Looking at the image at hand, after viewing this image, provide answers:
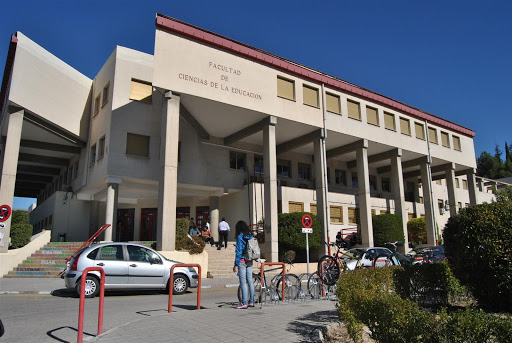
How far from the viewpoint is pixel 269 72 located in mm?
23984

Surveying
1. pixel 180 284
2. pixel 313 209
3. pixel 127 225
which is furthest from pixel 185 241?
pixel 127 225

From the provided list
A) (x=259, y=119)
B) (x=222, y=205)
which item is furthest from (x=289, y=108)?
(x=222, y=205)

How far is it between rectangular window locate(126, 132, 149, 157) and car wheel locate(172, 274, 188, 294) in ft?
42.1

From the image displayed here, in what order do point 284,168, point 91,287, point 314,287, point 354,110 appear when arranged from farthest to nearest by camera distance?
point 284,168 → point 354,110 → point 91,287 → point 314,287

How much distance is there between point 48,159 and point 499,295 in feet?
108

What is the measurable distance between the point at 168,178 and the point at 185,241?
3.18 m

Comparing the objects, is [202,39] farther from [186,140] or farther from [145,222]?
[145,222]

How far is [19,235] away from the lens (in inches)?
813

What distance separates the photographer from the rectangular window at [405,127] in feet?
105

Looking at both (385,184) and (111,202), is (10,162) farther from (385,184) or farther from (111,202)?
(385,184)

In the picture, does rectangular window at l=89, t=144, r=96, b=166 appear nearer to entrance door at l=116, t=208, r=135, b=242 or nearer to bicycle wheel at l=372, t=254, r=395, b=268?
entrance door at l=116, t=208, r=135, b=242

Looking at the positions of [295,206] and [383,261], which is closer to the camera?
[383,261]

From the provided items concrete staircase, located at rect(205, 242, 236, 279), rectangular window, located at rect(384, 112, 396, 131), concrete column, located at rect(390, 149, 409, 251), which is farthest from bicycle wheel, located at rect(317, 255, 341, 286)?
rectangular window, located at rect(384, 112, 396, 131)

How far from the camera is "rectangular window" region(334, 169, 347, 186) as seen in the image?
1351 inches
